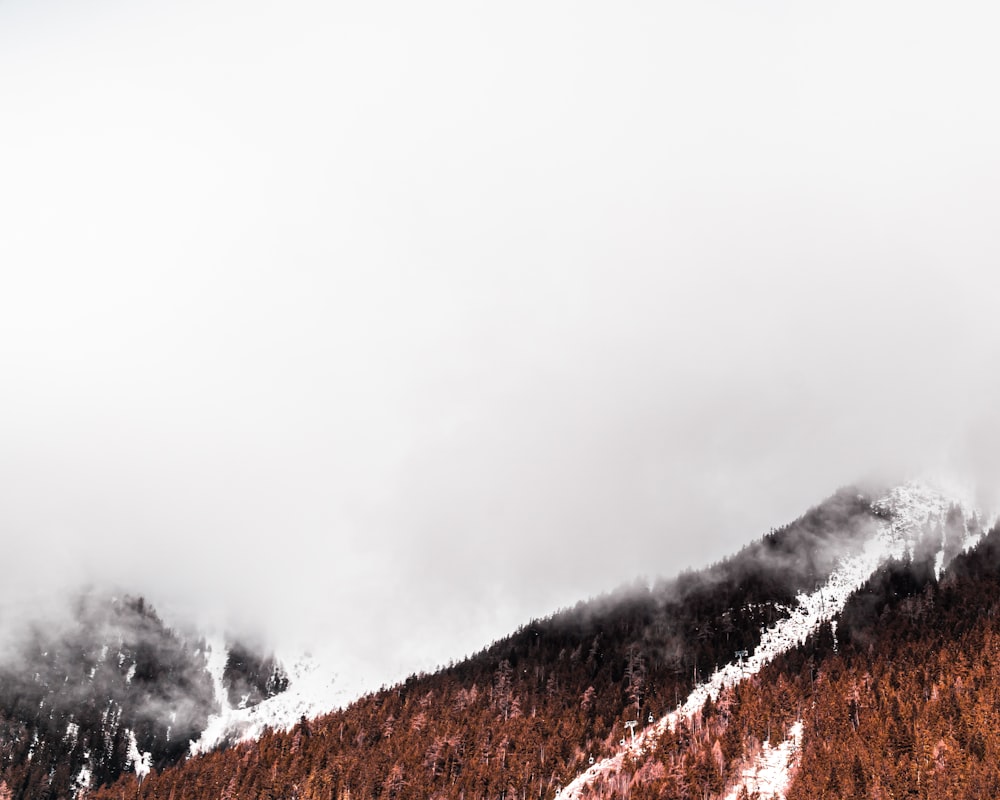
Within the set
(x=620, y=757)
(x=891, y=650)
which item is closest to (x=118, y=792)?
(x=620, y=757)

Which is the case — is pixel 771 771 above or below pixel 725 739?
below

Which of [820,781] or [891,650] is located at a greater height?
[891,650]

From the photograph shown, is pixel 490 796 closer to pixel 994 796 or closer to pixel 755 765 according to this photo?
pixel 755 765

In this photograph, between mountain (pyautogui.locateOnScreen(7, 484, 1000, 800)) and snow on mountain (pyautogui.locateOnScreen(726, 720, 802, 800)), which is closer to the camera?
mountain (pyautogui.locateOnScreen(7, 484, 1000, 800))

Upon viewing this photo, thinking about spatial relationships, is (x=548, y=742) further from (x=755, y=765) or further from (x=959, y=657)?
(x=959, y=657)

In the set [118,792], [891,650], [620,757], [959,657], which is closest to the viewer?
[959,657]

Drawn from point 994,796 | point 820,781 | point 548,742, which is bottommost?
point 994,796

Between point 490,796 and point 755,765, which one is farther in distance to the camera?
point 490,796

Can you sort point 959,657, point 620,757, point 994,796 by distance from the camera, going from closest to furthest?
point 994,796, point 959,657, point 620,757

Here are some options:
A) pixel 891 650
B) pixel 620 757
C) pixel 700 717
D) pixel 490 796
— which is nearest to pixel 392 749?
pixel 490 796

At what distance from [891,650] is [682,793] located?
260 ft

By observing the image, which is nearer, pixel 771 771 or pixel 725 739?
pixel 771 771

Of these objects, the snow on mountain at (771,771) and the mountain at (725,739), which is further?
the snow on mountain at (771,771)

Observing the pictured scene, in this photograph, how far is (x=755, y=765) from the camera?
410 feet
